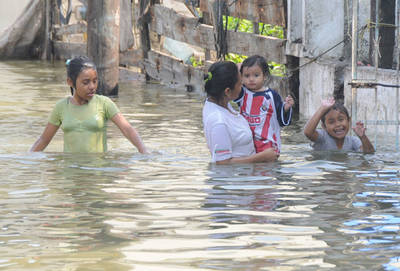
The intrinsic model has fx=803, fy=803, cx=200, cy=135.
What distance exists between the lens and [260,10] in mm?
11008

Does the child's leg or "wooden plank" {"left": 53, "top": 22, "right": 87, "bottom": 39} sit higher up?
"wooden plank" {"left": 53, "top": 22, "right": 87, "bottom": 39}

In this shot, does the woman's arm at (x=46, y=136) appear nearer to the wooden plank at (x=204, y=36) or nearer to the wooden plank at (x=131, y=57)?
the wooden plank at (x=204, y=36)

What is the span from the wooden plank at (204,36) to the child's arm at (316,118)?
3843 millimetres

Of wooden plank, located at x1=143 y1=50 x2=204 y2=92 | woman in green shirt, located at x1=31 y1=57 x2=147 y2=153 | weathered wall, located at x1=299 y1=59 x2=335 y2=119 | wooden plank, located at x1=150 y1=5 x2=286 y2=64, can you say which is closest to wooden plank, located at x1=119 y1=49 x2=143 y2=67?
wooden plank, located at x1=143 y1=50 x2=204 y2=92

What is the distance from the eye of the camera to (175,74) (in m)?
14.4

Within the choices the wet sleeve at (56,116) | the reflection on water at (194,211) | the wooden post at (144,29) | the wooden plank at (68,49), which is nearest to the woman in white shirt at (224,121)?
the reflection on water at (194,211)

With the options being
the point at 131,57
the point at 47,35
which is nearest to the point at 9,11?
the point at 47,35

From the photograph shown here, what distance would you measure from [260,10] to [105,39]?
111 inches

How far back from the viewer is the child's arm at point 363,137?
6598mm

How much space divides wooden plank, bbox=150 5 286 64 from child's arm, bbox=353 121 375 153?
3.83 meters

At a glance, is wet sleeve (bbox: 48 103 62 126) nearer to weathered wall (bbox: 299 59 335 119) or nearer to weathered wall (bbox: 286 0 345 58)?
weathered wall (bbox: 299 59 335 119)

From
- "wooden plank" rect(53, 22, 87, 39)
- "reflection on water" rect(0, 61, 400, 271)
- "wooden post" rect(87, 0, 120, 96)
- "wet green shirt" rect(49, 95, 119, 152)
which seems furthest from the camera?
"wooden plank" rect(53, 22, 87, 39)

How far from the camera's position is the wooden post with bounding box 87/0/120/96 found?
41.0ft

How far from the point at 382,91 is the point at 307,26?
63.9 inches
